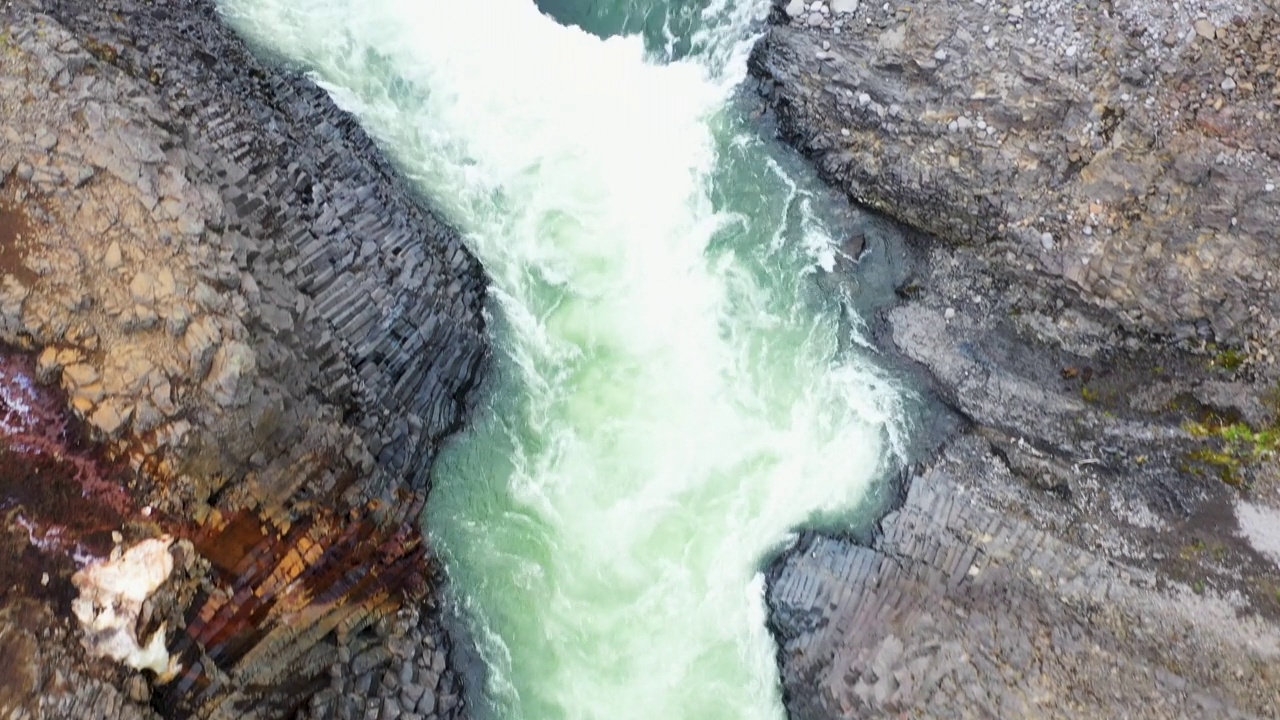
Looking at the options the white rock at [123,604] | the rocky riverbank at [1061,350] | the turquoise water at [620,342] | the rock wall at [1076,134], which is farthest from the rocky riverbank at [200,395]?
the rock wall at [1076,134]

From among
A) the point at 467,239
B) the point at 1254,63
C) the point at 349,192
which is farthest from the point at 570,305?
the point at 1254,63

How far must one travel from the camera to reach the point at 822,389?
34.7ft

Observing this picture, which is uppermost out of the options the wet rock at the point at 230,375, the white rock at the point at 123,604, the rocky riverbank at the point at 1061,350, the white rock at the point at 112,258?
the rocky riverbank at the point at 1061,350

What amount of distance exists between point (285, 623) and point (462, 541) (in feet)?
7.02

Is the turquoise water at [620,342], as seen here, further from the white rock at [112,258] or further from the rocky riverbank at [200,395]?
the white rock at [112,258]

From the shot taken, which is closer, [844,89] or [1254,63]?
[1254,63]

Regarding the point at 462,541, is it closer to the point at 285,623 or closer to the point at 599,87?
the point at 285,623

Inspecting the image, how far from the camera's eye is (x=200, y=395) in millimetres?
8000

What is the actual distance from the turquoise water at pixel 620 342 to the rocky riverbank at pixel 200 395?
0.92m

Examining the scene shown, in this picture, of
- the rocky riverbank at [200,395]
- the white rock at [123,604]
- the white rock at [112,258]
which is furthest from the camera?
the white rock at [112,258]

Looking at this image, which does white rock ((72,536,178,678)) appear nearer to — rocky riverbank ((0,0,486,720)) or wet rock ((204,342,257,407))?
rocky riverbank ((0,0,486,720))

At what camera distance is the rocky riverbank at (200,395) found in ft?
24.3

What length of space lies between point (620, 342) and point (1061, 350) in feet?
18.3

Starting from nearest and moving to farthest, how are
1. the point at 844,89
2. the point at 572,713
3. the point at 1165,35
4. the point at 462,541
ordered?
the point at 572,713 < the point at 462,541 < the point at 1165,35 < the point at 844,89
